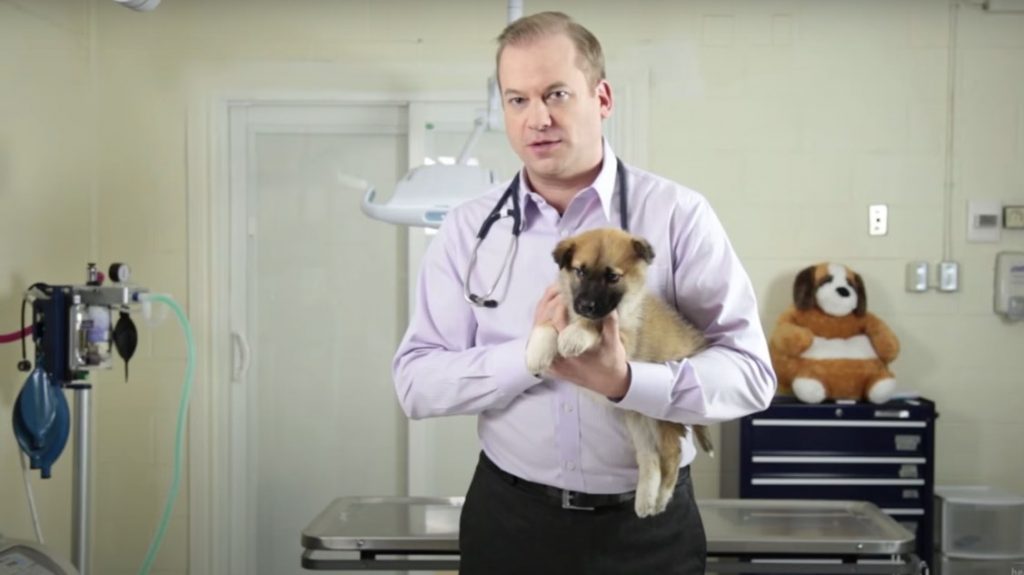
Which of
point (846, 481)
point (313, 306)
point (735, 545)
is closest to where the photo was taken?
point (735, 545)

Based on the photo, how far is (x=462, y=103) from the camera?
3.77m

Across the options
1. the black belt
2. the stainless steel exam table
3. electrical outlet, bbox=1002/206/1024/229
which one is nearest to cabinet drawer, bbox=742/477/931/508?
the stainless steel exam table

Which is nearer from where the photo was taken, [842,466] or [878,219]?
[842,466]

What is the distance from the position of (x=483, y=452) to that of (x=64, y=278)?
97.1 inches

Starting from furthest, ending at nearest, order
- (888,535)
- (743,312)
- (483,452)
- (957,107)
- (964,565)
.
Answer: (957,107), (964,565), (888,535), (483,452), (743,312)

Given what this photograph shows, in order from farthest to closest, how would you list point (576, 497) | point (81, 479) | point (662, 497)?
point (81, 479)
point (576, 497)
point (662, 497)

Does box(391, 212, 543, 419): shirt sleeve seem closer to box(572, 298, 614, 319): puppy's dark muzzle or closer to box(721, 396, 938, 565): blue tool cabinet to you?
box(572, 298, 614, 319): puppy's dark muzzle

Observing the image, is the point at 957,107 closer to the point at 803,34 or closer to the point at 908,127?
the point at 908,127

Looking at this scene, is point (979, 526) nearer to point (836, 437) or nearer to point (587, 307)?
point (836, 437)

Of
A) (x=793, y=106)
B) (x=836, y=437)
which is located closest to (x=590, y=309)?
(x=836, y=437)

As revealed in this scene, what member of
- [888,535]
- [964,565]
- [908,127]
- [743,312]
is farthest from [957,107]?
[743,312]

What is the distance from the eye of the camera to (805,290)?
3.54 metres

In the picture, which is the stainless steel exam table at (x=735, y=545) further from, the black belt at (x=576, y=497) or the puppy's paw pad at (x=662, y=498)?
the puppy's paw pad at (x=662, y=498)

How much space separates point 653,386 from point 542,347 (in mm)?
174
